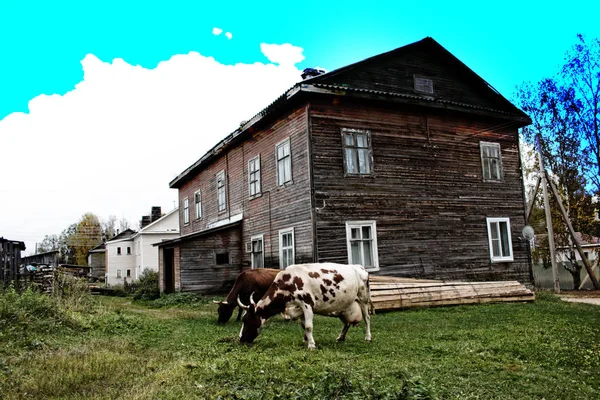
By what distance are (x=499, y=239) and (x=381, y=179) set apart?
6.74 metres

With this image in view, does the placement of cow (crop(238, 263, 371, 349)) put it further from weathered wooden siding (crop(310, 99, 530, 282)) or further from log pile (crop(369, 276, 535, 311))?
weathered wooden siding (crop(310, 99, 530, 282))

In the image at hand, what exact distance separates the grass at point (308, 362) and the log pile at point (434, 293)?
2.72 m

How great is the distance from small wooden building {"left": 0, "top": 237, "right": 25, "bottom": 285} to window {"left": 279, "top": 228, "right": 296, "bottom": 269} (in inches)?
420

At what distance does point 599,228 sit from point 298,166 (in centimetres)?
2787

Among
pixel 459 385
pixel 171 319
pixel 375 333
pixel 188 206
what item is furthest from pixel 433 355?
pixel 188 206

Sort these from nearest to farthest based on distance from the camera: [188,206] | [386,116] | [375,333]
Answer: [375,333] < [386,116] < [188,206]

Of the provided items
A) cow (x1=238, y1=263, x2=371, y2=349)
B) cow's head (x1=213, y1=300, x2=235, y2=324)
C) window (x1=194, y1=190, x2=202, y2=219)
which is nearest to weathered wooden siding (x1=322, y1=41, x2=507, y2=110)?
cow's head (x1=213, y1=300, x2=235, y2=324)

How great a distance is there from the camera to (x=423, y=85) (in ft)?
67.6

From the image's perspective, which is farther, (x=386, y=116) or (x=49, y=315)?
(x=386, y=116)

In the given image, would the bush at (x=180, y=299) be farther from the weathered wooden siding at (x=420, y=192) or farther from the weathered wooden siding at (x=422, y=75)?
the weathered wooden siding at (x=422, y=75)

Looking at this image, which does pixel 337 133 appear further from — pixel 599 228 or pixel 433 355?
pixel 599 228

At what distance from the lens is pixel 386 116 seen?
19.1 metres

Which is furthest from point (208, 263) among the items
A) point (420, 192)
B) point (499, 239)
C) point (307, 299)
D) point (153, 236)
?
point (153, 236)

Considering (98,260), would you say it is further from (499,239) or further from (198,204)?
(499,239)
